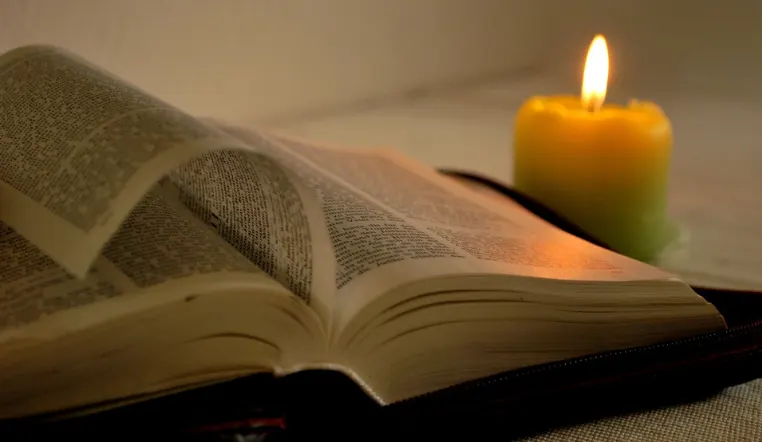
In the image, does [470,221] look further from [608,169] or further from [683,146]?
[683,146]

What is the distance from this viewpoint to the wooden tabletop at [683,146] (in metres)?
0.70

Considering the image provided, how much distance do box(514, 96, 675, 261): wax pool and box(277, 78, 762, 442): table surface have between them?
0.14ft

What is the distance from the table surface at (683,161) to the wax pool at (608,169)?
4 cm

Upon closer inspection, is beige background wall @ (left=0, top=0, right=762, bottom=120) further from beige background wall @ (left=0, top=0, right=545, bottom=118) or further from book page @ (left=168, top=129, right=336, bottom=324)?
book page @ (left=168, top=129, right=336, bottom=324)

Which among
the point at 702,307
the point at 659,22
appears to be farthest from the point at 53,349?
the point at 659,22

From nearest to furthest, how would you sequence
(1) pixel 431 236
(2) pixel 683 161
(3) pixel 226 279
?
(3) pixel 226 279 → (1) pixel 431 236 → (2) pixel 683 161

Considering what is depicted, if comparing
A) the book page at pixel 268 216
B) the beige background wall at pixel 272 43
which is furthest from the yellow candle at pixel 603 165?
the beige background wall at pixel 272 43

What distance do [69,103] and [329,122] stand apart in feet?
2.48

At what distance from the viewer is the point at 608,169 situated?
0.65 metres

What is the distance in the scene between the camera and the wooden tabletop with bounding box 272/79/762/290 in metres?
0.70

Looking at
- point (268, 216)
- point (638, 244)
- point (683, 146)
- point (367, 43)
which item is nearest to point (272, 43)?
point (367, 43)

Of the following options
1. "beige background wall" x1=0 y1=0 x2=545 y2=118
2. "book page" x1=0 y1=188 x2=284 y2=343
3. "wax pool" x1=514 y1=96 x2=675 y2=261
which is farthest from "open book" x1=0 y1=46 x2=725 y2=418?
"beige background wall" x1=0 y1=0 x2=545 y2=118

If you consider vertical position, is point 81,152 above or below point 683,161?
above

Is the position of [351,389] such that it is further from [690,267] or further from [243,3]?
[243,3]
